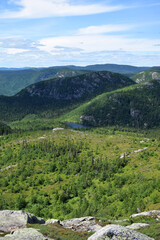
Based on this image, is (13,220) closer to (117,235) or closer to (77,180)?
(117,235)

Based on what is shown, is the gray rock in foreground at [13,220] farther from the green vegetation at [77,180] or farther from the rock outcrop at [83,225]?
the green vegetation at [77,180]

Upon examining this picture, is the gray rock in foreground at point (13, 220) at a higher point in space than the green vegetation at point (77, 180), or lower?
higher

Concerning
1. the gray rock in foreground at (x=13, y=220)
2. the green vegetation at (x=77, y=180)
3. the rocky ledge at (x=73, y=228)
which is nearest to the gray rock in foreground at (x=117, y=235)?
the rocky ledge at (x=73, y=228)

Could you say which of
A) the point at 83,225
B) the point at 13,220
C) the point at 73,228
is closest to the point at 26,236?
the point at 13,220

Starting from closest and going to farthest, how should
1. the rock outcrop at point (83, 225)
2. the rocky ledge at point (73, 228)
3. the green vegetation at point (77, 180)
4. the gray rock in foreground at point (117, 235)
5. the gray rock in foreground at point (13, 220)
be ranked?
the gray rock in foreground at point (117, 235) < the rocky ledge at point (73, 228) < the gray rock in foreground at point (13, 220) < the rock outcrop at point (83, 225) < the green vegetation at point (77, 180)

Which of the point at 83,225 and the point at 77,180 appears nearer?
the point at 83,225

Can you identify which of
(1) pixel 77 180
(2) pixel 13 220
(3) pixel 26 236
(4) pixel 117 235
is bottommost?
(1) pixel 77 180

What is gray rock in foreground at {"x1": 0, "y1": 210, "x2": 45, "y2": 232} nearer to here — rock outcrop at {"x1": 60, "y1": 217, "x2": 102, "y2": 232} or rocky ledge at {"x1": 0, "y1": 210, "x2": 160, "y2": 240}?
rocky ledge at {"x1": 0, "y1": 210, "x2": 160, "y2": 240}

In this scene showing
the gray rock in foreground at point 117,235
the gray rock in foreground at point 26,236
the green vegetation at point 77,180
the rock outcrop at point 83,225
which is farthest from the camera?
the green vegetation at point 77,180

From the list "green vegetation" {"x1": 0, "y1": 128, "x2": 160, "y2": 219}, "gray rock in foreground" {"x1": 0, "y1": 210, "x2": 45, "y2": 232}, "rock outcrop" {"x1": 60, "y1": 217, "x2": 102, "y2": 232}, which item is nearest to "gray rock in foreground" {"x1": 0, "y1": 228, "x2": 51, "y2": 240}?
"gray rock in foreground" {"x1": 0, "y1": 210, "x2": 45, "y2": 232}

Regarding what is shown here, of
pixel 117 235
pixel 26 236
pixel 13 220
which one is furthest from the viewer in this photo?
pixel 13 220
